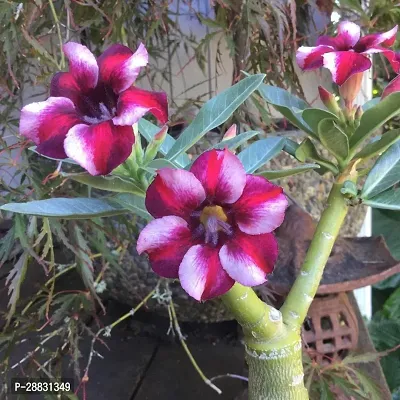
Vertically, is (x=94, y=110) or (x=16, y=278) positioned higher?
(x=94, y=110)

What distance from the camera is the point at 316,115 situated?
34 cm

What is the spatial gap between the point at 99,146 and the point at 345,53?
192 mm

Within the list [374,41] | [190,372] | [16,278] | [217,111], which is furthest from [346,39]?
[190,372]

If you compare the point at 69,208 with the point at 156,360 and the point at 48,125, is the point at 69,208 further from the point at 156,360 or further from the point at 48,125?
the point at 156,360

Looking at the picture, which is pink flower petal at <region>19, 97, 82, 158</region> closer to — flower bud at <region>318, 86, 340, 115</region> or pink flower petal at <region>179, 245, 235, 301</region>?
pink flower petal at <region>179, 245, 235, 301</region>

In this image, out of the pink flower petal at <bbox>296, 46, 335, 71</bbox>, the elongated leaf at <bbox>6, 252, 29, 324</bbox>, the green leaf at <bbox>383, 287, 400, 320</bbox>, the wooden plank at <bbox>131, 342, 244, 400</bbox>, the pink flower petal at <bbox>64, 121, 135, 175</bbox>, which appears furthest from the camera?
the green leaf at <bbox>383, 287, 400, 320</bbox>

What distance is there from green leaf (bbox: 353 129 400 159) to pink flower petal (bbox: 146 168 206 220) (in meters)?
0.16

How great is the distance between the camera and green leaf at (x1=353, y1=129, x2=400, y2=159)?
34 centimetres

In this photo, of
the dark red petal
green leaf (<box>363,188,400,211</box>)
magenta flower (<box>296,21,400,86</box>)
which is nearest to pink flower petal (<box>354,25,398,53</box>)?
magenta flower (<box>296,21,400,86</box>)

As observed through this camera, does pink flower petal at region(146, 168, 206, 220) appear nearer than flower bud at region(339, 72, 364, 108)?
Yes

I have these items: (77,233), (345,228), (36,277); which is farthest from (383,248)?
(36,277)

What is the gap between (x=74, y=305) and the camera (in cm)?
67

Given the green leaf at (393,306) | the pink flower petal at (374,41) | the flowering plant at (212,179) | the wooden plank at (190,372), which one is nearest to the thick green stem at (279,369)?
the flowering plant at (212,179)

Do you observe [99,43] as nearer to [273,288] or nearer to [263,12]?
[263,12]
